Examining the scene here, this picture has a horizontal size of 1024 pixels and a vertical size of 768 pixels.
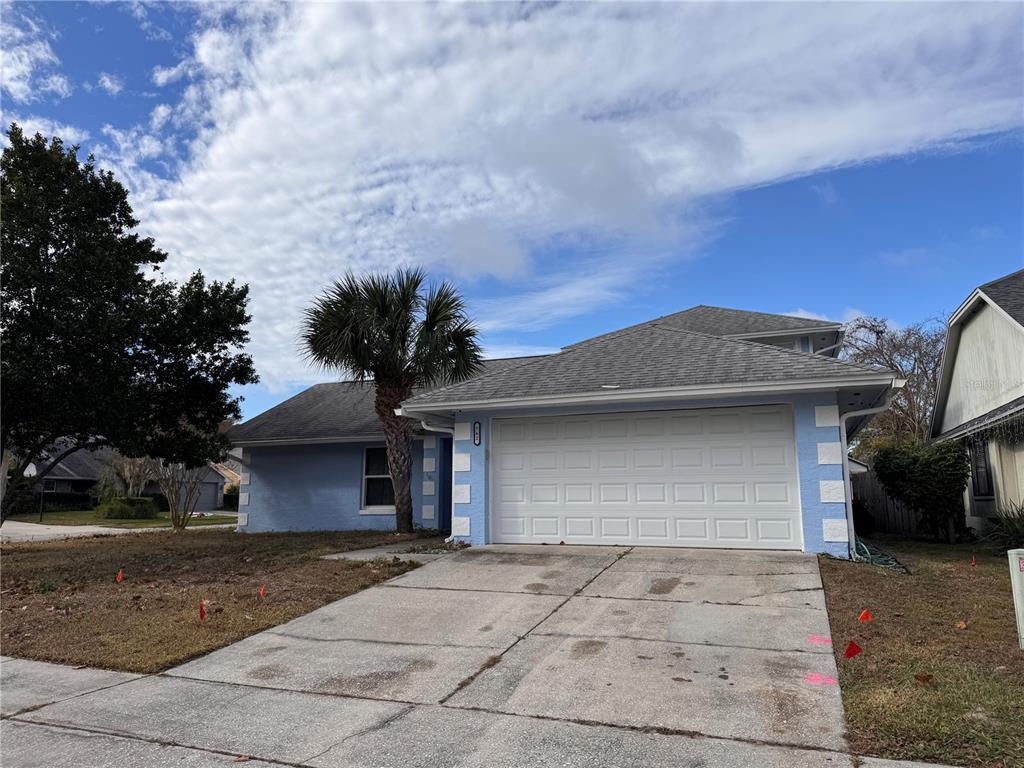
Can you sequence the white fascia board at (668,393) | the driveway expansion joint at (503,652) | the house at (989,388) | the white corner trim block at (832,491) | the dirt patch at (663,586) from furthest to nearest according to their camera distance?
the house at (989,388), the white corner trim block at (832,491), the white fascia board at (668,393), the dirt patch at (663,586), the driveway expansion joint at (503,652)

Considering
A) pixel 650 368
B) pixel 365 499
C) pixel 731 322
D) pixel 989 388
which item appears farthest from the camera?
pixel 731 322

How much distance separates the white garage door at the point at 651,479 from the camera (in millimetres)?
9891

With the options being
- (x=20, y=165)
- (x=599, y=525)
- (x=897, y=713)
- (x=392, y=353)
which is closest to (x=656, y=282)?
(x=392, y=353)

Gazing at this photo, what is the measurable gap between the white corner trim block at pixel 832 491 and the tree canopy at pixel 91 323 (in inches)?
456

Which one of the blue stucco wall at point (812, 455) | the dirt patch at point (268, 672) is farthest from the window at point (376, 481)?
the dirt patch at point (268, 672)

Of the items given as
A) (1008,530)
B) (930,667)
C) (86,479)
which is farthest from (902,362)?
(86,479)

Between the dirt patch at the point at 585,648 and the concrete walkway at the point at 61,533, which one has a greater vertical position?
the dirt patch at the point at 585,648

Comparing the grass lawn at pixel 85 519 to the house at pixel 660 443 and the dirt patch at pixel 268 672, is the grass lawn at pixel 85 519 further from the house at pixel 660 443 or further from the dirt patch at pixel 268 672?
the dirt patch at pixel 268 672

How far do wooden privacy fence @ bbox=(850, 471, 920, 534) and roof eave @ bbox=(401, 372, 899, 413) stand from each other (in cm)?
851

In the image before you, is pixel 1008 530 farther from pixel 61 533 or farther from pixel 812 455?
pixel 61 533

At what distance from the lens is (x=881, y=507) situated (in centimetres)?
1791

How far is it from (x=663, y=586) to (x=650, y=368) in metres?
4.24

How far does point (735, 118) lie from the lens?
12.0 m

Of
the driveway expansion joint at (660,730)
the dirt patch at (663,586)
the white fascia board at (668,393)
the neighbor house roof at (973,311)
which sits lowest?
the driveway expansion joint at (660,730)
